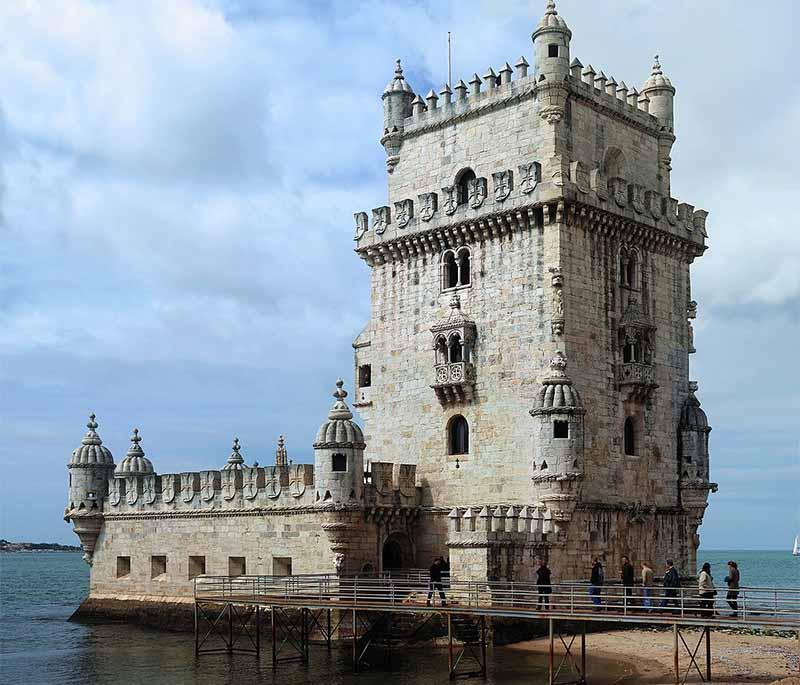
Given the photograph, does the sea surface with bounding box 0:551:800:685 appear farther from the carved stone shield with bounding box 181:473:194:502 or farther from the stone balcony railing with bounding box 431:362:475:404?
the stone balcony railing with bounding box 431:362:475:404

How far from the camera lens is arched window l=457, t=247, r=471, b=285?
45.7 m

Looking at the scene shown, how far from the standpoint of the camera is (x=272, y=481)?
46438 mm

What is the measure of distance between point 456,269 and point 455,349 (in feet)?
10.9

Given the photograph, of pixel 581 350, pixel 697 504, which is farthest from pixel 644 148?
pixel 697 504

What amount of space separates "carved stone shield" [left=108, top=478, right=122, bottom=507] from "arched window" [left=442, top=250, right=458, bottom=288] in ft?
60.9

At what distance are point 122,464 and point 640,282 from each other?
25.9 m

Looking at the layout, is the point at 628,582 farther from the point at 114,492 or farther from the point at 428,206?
the point at 114,492

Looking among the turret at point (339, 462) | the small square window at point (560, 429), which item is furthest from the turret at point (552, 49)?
the turret at point (339, 462)

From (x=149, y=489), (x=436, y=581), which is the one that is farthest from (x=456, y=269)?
(x=149, y=489)

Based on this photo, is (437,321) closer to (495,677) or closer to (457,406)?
(457,406)

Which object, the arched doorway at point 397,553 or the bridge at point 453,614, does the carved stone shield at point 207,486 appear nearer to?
the bridge at point 453,614

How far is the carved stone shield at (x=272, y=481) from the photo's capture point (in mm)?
46094

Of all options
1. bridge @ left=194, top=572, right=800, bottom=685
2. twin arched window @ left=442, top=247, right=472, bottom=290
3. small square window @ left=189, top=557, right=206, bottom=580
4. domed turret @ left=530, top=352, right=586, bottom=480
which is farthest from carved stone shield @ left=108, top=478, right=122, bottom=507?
domed turret @ left=530, top=352, right=586, bottom=480

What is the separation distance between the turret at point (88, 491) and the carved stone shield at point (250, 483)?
406 inches
